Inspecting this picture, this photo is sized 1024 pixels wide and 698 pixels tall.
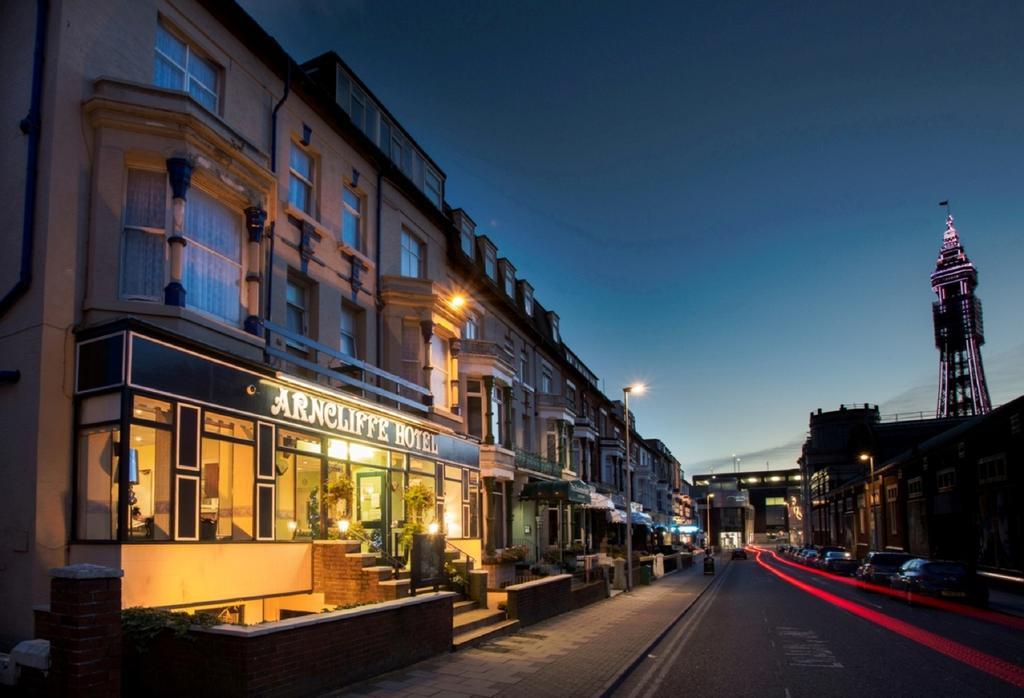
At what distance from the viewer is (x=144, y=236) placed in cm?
1221

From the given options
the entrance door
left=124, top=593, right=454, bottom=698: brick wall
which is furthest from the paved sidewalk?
the entrance door

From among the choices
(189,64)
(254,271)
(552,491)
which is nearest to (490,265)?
(552,491)

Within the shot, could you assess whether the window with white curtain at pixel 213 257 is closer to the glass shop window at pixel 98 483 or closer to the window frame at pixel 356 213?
the glass shop window at pixel 98 483

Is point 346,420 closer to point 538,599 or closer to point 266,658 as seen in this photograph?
point 538,599

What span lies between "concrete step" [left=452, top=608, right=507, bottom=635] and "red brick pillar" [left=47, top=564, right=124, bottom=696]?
A: 7055mm

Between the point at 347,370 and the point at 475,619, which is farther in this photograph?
the point at 347,370

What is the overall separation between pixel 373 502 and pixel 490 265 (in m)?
15.7

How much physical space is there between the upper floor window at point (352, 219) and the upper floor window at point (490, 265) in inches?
408

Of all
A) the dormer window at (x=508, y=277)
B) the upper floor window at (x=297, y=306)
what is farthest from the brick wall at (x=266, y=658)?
the dormer window at (x=508, y=277)

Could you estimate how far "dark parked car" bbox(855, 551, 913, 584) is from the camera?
113ft

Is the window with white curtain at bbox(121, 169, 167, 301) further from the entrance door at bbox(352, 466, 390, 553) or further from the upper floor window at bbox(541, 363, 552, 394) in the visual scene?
the upper floor window at bbox(541, 363, 552, 394)

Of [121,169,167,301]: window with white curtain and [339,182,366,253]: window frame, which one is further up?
[339,182,366,253]: window frame

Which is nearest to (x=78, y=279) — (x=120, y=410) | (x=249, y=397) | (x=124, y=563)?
(x=120, y=410)

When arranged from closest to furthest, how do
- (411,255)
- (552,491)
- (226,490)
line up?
(226,490), (411,255), (552,491)
